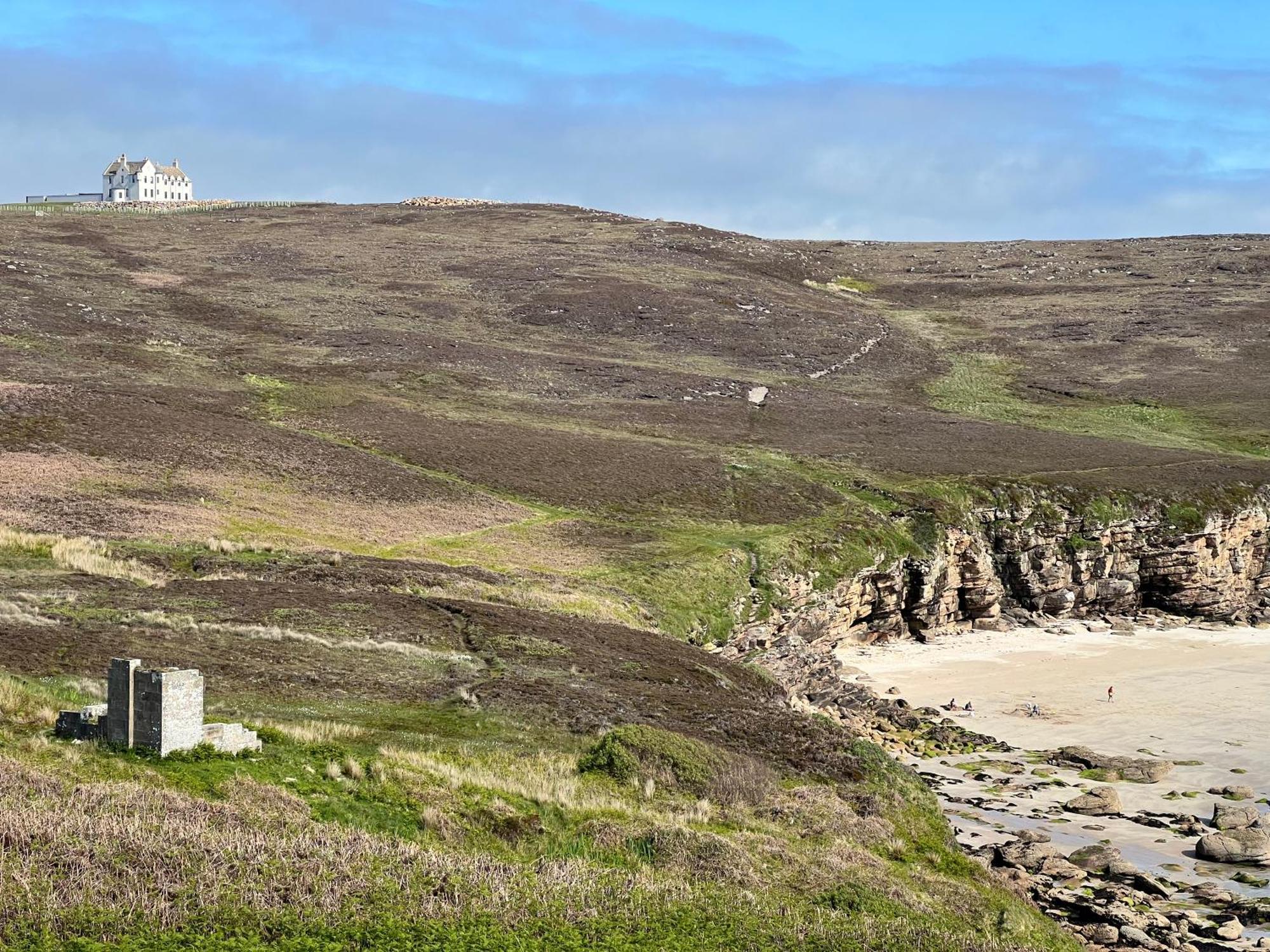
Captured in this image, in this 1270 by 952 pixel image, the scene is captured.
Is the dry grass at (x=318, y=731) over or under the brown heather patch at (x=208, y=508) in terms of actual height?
under

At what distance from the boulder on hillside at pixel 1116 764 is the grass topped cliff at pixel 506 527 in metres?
12.7

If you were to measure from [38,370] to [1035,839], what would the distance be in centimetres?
6429

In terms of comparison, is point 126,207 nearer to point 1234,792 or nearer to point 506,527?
point 506,527

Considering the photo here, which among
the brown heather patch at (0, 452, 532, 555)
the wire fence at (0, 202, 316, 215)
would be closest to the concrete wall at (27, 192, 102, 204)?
the wire fence at (0, 202, 316, 215)

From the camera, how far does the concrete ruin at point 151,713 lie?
21.6 metres

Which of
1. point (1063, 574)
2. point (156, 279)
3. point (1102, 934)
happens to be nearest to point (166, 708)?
point (1102, 934)

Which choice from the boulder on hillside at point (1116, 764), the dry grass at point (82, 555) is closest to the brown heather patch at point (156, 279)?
the dry grass at point (82, 555)

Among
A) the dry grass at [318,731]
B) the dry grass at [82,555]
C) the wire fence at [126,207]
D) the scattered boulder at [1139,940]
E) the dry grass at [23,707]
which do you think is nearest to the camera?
the dry grass at [23,707]

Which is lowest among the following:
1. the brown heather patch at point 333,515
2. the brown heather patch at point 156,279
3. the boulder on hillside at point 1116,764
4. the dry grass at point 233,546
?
the boulder on hillside at point 1116,764

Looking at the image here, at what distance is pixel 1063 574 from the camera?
71562 mm

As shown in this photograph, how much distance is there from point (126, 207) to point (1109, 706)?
6371 inches

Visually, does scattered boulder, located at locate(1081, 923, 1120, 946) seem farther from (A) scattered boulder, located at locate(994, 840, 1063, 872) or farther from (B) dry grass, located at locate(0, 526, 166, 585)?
(B) dry grass, located at locate(0, 526, 166, 585)

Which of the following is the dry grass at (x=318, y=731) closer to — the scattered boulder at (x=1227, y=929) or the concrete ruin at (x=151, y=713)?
the concrete ruin at (x=151, y=713)

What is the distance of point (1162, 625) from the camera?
7100cm
